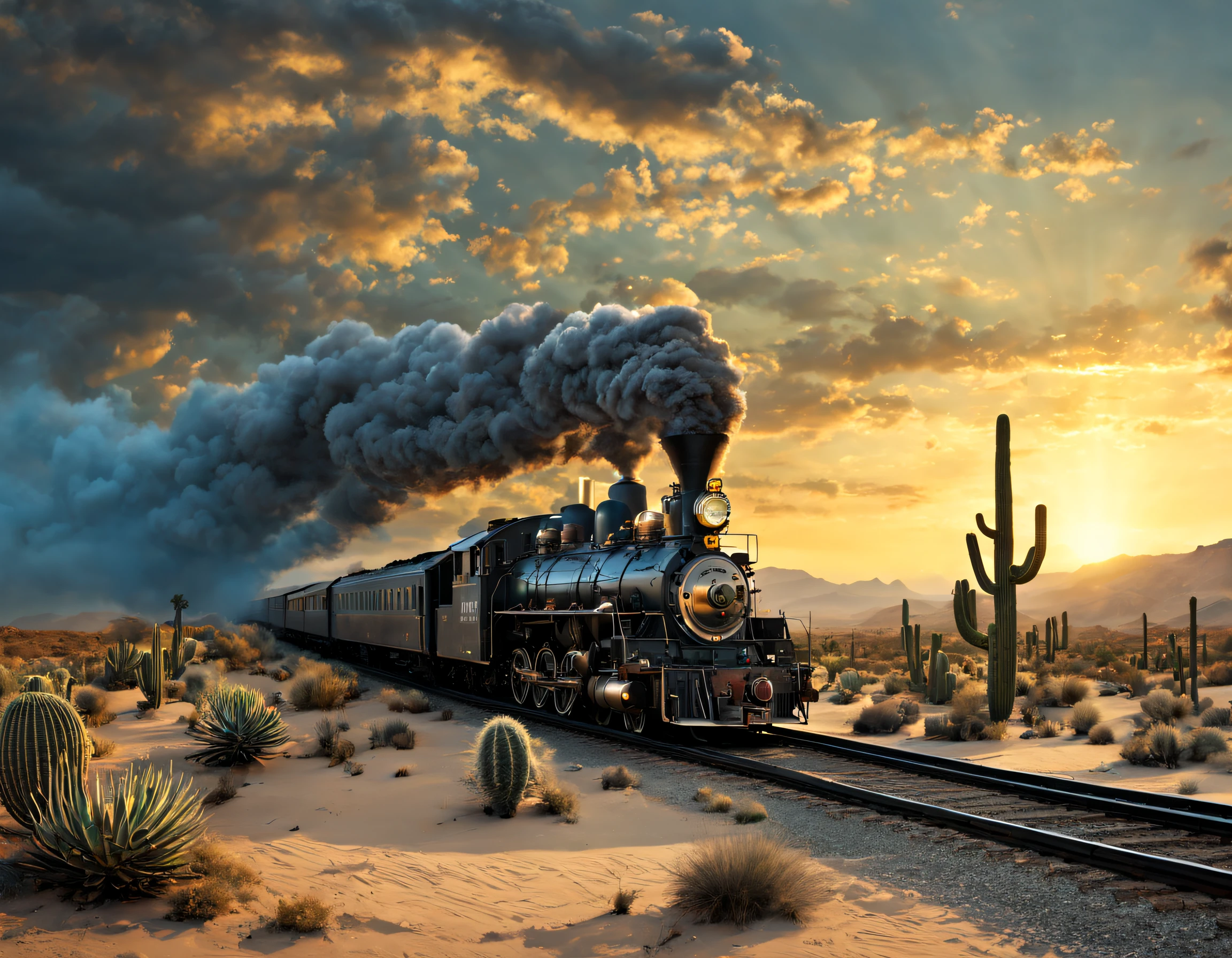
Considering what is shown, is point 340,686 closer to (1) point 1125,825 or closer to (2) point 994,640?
(2) point 994,640

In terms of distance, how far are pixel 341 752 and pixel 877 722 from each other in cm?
1000

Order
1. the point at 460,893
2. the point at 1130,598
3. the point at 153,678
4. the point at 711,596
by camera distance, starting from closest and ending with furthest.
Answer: the point at 460,893 → the point at 711,596 → the point at 153,678 → the point at 1130,598

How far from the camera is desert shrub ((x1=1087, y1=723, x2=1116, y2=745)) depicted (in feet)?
49.2

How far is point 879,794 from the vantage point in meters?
9.42

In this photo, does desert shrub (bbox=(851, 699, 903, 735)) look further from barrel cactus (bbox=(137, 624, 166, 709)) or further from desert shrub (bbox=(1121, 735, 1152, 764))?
barrel cactus (bbox=(137, 624, 166, 709))

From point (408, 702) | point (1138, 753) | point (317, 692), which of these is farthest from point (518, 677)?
point (1138, 753)

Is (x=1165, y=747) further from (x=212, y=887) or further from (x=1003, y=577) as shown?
(x=212, y=887)

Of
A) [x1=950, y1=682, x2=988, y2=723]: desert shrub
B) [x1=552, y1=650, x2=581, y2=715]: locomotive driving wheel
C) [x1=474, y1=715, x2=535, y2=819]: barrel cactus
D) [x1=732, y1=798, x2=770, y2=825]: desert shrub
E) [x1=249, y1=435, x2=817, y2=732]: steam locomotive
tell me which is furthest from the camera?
[x1=950, y1=682, x2=988, y2=723]: desert shrub

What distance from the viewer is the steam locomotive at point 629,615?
1355 cm

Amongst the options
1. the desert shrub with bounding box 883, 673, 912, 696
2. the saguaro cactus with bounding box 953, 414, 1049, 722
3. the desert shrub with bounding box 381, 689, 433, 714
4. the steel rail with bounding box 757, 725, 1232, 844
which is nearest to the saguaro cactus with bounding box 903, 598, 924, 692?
the desert shrub with bounding box 883, 673, 912, 696

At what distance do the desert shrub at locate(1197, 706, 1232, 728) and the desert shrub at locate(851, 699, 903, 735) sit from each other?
18.2 feet

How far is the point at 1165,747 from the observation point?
13.0 meters

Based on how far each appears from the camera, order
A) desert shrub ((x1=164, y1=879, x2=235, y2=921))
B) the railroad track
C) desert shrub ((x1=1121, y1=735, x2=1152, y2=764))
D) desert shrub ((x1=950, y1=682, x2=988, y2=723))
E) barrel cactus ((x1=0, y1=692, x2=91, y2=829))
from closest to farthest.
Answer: desert shrub ((x1=164, y1=879, x2=235, y2=921))
the railroad track
barrel cactus ((x1=0, y1=692, x2=91, y2=829))
desert shrub ((x1=1121, y1=735, x2=1152, y2=764))
desert shrub ((x1=950, y1=682, x2=988, y2=723))

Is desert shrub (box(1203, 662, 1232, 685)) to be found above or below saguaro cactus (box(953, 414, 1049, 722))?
below
